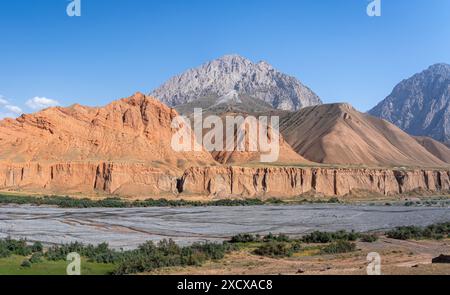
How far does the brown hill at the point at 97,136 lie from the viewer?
263ft

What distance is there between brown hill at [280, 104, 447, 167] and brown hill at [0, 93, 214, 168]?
138 ft

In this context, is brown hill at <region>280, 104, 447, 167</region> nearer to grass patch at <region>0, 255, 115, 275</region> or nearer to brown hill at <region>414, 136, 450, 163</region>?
brown hill at <region>414, 136, 450, 163</region>

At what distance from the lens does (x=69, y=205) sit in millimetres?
56625

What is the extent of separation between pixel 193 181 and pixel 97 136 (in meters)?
18.7

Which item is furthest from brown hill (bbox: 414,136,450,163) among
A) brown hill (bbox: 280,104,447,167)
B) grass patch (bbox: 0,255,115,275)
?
grass patch (bbox: 0,255,115,275)

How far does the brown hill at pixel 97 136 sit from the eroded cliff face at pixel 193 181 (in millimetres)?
3050

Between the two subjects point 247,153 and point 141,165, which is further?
point 247,153

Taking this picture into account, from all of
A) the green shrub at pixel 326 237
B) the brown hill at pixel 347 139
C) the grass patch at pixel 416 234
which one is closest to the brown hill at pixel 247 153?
the brown hill at pixel 347 139

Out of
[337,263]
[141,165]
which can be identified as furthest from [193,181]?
[337,263]

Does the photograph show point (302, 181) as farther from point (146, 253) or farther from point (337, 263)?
point (337, 263)

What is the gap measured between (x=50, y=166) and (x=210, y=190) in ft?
80.0

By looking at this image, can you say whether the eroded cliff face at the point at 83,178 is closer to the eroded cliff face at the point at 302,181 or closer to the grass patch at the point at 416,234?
the eroded cliff face at the point at 302,181

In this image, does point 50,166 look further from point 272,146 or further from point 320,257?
point 320,257

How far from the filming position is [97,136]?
281ft
